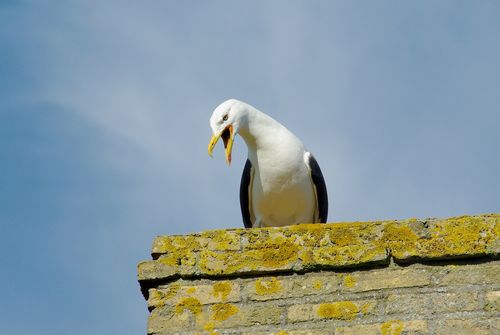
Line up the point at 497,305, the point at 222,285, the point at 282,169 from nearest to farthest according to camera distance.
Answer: the point at 497,305
the point at 222,285
the point at 282,169

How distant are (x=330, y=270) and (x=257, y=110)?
2897mm

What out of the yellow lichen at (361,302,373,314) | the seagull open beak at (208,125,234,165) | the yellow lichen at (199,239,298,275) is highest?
the seagull open beak at (208,125,234,165)

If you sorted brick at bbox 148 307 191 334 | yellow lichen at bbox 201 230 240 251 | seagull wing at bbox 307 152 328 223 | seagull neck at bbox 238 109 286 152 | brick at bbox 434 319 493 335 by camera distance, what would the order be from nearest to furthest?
brick at bbox 434 319 493 335, brick at bbox 148 307 191 334, yellow lichen at bbox 201 230 240 251, seagull neck at bbox 238 109 286 152, seagull wing at bbox 307 152 328 223

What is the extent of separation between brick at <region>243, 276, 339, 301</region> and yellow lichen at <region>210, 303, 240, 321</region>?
116mm

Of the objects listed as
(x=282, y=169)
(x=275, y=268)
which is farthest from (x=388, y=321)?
(x=282, y=169)

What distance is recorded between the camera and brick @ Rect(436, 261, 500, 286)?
246 inches

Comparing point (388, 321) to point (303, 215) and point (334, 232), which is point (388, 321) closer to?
point (334, 232)

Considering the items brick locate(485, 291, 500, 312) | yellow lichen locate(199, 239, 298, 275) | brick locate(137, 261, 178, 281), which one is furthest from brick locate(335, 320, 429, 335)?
brick locate(137, 261, 178, 281)

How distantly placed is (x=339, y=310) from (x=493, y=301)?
2.70ft

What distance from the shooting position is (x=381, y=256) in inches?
253

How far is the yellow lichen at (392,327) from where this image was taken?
612 centimetres

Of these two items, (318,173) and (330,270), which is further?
(318,173)

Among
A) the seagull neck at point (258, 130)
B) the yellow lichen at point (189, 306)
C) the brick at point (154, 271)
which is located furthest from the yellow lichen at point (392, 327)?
the seagull neck at point (258, 130)

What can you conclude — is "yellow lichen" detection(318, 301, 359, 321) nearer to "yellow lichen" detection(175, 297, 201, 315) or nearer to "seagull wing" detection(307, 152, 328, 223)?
"yellow lichen" detection(175, 297, 201, 315)
